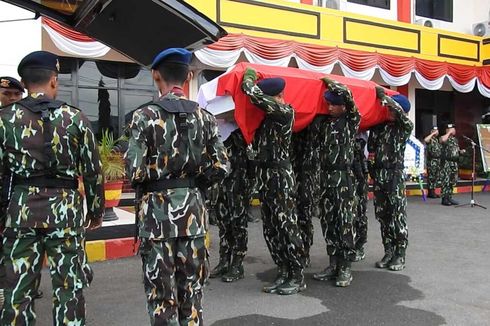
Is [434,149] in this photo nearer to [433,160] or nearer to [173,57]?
[433,160]

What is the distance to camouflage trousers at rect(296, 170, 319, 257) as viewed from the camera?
4.76 m

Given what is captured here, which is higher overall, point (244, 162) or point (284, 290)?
point (244, 162)

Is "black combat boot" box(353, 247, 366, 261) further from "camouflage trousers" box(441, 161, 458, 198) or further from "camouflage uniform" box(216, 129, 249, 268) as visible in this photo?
"camouflage trousers" box(441, 161, 458, 198)

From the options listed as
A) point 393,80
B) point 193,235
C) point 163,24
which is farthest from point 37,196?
point 393,80

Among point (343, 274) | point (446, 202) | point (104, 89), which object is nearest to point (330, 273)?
point (343, 274)

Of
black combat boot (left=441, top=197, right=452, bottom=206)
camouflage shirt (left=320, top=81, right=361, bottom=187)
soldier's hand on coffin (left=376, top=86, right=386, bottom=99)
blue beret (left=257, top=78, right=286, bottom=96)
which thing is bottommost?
black combat boot (left=441, top=197, right=452, bottom=206)

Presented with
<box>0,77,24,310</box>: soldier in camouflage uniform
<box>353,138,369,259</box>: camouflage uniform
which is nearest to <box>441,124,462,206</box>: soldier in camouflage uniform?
<box>353,138,369,259</box>: camouflage uniform

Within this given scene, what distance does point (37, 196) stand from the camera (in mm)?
2645

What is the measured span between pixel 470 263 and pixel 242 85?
3339 millimetres

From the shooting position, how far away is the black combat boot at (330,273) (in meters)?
4.65

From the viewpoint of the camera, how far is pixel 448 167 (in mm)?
10320

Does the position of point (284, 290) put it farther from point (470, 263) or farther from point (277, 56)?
point (277, 56)

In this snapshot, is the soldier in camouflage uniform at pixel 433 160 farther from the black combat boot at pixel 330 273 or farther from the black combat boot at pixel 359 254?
the black combat boot at pixel 330 273

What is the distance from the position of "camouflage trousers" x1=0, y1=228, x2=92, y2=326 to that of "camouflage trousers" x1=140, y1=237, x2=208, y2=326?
40 centimetres
